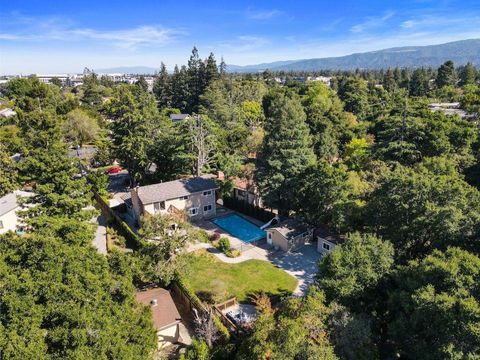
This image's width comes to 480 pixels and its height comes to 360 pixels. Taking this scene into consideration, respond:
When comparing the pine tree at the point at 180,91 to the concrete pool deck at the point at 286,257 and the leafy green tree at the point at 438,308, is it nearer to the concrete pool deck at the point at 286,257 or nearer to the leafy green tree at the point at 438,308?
the concrete pool deck at the point at 286,257

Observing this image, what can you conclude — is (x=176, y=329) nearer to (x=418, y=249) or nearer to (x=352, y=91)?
(x=418, y=249)

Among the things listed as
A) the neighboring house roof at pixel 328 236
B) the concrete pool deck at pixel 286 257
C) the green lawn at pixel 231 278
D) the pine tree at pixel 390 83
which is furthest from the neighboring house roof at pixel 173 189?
the pine tree at pixel 390 83

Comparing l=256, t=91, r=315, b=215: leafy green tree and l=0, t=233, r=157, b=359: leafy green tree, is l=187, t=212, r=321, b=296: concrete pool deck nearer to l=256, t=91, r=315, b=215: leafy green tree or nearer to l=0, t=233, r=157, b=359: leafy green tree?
l=256, t=91, r=315, b=215: leafy green tree

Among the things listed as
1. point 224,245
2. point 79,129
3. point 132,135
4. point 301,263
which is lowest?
point 301,263

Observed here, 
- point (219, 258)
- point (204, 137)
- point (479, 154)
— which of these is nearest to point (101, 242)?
point (219, 258)

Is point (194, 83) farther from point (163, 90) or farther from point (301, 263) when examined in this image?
point (301, 263)

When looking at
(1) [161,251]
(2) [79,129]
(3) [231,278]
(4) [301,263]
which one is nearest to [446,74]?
(4) [301,263]
